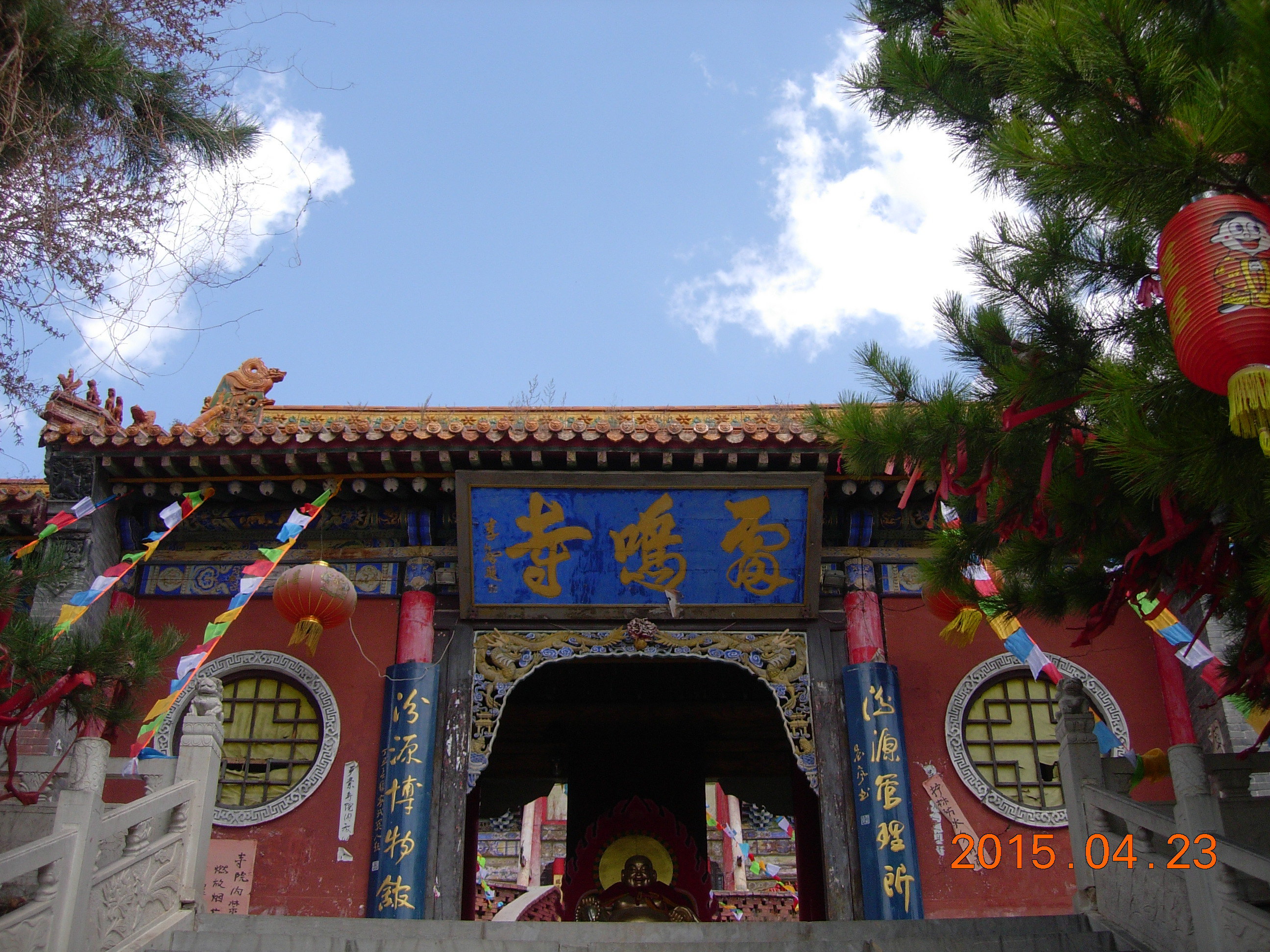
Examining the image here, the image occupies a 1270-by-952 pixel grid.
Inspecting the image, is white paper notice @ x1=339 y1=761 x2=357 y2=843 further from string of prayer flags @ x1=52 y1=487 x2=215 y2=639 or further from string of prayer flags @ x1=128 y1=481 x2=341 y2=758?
string of prayer flags @ x1=52 y1=487 x2=215 y2=639

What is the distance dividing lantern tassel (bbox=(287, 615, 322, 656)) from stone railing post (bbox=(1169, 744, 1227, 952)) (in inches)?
189

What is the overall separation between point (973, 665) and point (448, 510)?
370 centimetres

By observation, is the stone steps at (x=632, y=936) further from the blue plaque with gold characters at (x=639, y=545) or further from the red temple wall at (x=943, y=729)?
the blue plaque with gold characters at (x=639, y=545)

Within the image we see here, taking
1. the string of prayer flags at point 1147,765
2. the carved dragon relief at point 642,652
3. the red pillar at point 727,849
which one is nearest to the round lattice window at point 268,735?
the carved dragon relief at point 642,652

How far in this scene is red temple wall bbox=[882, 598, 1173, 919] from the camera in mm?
7070

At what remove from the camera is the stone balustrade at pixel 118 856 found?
4207 mm

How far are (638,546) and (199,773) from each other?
325cm

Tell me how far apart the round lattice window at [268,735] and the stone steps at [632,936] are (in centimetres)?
201

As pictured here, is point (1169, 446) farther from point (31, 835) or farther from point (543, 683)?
point (543, 683)

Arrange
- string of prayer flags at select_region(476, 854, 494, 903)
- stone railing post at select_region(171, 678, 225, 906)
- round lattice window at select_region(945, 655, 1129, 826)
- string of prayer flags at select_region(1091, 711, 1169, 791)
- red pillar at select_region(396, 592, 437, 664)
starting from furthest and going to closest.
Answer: string of prayer flags at select_region(476, 854, 494, 903), red pillar at select_region(396, 592, 437, 664), round lattice window at select_region(945, 655, 1129, 826), string of prayer flags at select_region(1091, 711, 1169, 791), stone railing post at select_region(171, 678, 225, 906)

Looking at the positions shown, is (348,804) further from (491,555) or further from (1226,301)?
(1226,301)

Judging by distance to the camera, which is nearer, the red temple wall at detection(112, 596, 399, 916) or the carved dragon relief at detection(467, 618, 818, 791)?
the red temple wall at detection(112, 596, 399, 916)

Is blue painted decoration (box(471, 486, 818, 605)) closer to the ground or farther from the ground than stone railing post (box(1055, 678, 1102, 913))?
farther from the ground

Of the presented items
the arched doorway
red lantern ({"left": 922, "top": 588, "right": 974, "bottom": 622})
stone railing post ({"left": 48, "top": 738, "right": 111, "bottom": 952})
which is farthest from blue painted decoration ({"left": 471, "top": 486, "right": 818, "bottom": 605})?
stone railing post ({"left": 48, "top": 738, "right": 111, "bottom": 952})
